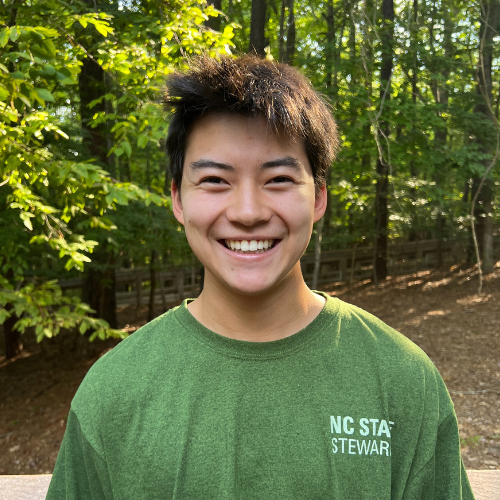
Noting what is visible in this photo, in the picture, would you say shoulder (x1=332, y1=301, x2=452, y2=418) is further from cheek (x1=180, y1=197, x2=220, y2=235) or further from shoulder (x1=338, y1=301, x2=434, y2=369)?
→ cheek (x1=180, y1=197, x2=220, y2=235)

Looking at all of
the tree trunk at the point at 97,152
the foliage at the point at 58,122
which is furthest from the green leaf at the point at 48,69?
the tree trunk at the point at 97,152

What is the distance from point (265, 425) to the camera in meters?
1.28

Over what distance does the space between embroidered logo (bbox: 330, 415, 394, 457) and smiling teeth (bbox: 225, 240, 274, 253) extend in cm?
45

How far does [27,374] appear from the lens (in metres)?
8.77

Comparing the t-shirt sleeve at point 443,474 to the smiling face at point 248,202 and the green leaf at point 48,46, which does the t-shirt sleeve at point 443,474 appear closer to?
the smiling face at point 248,202

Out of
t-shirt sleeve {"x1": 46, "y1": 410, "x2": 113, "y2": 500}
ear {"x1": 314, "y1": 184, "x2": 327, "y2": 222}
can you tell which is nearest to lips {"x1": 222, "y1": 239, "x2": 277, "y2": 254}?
ear {"x1": 314, "y1": 184, "x2": 327, "y2": 222}

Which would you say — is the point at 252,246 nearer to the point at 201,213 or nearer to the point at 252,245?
the point at 252,245

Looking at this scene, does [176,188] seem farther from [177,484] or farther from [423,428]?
[423,428]

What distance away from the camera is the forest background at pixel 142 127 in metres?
3.54

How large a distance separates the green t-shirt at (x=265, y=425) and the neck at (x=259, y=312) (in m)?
0.04

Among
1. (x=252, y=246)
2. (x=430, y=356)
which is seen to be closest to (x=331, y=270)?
(x=430, y=356)

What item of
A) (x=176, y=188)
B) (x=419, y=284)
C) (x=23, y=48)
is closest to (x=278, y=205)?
(x=176, y=188)

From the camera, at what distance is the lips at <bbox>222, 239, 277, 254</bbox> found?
1344mm

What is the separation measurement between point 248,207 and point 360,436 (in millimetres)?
622
